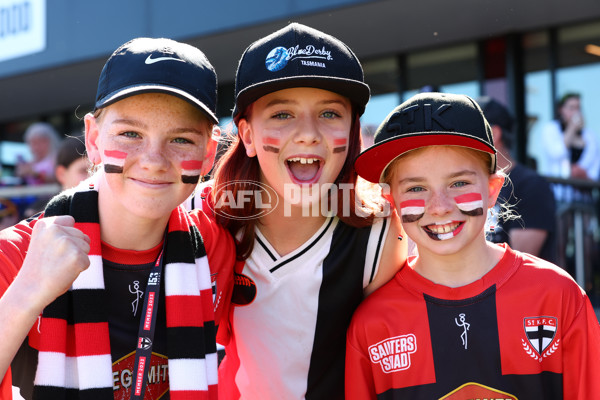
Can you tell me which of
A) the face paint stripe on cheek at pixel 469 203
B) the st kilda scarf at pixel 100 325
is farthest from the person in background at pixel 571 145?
the st kilda scarf at pixel 100 325

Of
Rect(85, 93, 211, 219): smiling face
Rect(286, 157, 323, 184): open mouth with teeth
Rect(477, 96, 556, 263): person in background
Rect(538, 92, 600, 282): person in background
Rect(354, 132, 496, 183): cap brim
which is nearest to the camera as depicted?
Rect(85, 93, 211, 219): smiling face

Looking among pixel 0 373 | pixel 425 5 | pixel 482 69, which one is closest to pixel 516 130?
pixel 482 69

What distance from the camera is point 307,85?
8.63 feet

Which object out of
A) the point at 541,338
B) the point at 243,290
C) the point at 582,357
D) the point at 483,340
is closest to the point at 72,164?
the point at 243,290

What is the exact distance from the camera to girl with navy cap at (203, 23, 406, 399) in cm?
270

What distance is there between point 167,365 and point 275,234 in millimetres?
778

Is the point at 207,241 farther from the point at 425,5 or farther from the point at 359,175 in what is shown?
the point at 425,5

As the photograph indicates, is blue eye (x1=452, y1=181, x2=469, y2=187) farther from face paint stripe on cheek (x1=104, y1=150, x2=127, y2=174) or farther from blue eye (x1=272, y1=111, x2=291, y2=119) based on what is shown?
Answer: face paint stripe on cheek (x1=104, y1=150, x2=127, y2=174)

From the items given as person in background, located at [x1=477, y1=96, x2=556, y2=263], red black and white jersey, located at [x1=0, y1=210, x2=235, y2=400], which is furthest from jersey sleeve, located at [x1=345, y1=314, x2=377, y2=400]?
person in background, located at [x1=477, y1=96, x2=556, y2=263]

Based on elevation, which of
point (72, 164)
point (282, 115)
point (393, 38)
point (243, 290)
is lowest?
point (243, 290)

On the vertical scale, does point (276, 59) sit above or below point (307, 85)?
above

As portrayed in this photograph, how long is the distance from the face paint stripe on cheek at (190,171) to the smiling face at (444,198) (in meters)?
0.83

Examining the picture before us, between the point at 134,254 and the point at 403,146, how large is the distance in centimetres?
110

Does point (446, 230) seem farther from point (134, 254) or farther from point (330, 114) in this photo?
point (134, 254)
